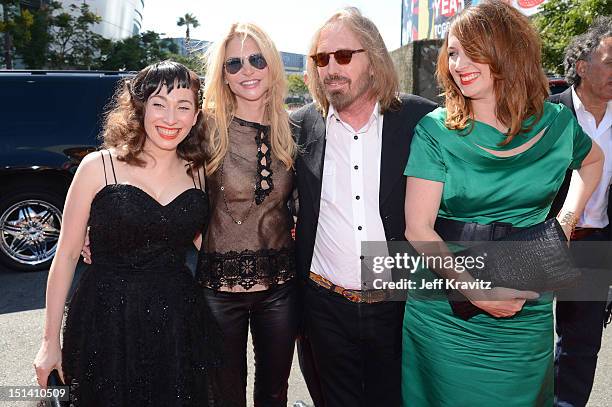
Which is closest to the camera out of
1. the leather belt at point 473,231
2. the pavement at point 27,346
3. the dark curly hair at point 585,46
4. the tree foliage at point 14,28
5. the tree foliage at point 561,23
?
the leather belt at point 473,231

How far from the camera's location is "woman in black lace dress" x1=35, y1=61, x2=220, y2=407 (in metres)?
2.28

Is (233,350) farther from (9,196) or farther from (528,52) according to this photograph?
(9,196)

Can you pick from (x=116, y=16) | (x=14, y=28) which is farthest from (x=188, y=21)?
(x=14, y=28)

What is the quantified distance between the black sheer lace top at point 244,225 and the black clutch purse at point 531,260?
1.05 metres

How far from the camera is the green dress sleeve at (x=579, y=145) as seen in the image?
A: 2223 millimetres

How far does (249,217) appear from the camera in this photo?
2617 mm

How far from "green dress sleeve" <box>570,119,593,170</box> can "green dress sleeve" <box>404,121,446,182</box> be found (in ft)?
2.01

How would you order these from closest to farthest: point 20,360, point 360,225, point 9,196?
1. point 360,225
2. point 20,360
3. point 9,196

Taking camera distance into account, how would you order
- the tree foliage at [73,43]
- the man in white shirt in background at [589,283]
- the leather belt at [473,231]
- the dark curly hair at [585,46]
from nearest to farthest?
1. the leather belt at [473,231]
2. the man in white shirt in background at [589,283]
3. the dark curly hair at [585,46]
4. the tree foliage at [73,43]

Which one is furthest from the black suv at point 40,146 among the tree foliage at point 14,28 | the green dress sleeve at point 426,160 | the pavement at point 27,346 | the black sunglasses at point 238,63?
the tree foliage at point 14,28

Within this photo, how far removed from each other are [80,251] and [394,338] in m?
1.57

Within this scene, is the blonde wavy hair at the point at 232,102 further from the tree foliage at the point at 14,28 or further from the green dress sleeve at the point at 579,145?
the tree foliage at the point at 14,28

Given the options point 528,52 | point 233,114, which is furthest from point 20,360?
point 528,52

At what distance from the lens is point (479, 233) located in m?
2.07
